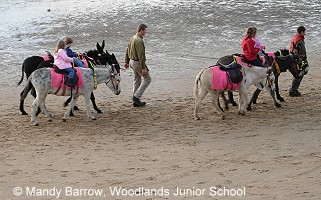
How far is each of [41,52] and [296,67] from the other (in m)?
8.90

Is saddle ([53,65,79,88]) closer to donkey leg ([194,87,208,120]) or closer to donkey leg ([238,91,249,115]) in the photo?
donkey leg ([194,87,208,120])

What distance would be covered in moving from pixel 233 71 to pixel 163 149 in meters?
2.91

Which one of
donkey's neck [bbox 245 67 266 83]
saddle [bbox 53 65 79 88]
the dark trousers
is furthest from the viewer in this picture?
the dark trousers

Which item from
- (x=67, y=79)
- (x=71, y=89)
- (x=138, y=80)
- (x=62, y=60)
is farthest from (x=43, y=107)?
(x=138, y=80)

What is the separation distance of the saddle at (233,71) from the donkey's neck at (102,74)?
240cm

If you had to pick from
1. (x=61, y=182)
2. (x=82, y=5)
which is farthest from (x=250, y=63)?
(x=82, y=5)

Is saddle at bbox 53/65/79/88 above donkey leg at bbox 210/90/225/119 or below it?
above

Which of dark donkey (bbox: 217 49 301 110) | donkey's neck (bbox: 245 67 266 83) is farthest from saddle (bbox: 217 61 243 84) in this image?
dark donkey (bbox: 217 49 301 110)

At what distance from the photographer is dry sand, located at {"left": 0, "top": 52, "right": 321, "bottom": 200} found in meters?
10.2

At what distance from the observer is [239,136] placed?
1289cm

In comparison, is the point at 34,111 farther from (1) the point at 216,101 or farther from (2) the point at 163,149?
(1) the point at 216,101

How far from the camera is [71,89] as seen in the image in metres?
13.8

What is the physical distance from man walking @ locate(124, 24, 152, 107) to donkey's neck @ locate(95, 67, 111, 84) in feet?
3.08

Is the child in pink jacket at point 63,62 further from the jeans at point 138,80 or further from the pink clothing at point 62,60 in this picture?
the jeans at point 138,80
